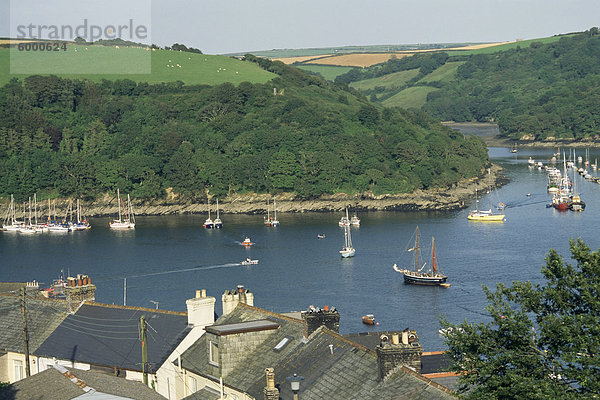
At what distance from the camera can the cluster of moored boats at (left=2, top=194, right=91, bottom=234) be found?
14262 centimetres

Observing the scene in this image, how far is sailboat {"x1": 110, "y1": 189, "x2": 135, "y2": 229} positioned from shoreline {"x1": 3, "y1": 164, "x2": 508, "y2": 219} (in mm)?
1647

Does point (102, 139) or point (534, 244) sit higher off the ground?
point (102, 139)

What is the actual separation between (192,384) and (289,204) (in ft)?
395

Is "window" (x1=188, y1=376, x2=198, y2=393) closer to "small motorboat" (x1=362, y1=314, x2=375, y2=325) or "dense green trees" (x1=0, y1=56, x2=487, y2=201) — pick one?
"small motorboat" (x1=362, y1=314, x2=375, y2=325)

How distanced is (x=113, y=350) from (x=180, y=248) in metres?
81.4

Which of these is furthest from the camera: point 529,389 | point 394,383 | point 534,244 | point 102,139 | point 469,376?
point 102,139

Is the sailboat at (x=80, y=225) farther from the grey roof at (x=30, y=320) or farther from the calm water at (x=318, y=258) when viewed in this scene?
the grey roof at (x=30, y=320)

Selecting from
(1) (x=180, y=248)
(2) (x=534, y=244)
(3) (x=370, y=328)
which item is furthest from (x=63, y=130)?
(3) (x=370, y=328)

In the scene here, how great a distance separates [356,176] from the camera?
161 m

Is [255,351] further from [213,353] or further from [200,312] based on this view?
[200,312]

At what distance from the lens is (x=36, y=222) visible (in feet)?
484

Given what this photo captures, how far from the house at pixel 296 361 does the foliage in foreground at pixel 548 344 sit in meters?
1.60

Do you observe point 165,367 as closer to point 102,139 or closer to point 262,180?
point 262,180

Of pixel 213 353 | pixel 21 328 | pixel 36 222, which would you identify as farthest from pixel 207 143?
pixel 213 353
